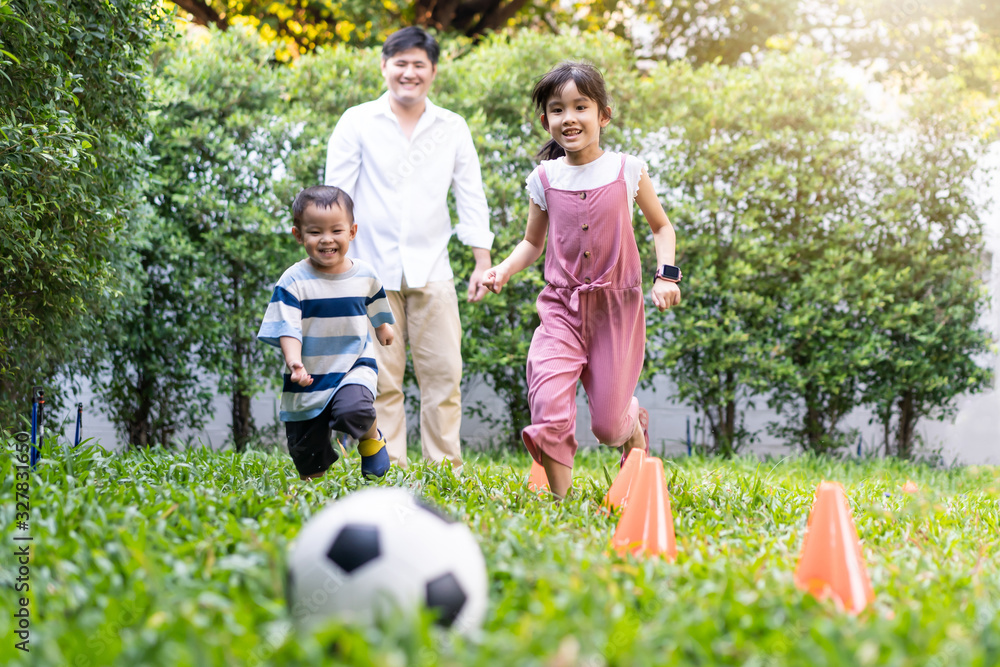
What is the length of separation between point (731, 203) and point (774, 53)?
120cm

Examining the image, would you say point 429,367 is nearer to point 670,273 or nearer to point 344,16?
point 670,273

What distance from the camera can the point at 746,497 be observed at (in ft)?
11.0

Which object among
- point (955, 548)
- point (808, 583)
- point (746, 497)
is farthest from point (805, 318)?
point (808, 583)

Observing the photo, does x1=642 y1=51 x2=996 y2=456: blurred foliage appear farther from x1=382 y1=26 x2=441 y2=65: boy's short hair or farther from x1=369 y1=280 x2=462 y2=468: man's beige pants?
x1=382 y1=26 x2=441 y2=65: boy's short hair

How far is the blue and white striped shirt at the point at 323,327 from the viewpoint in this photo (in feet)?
10.3

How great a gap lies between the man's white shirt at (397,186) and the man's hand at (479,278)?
49mm

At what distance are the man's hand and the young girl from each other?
337 millimetres

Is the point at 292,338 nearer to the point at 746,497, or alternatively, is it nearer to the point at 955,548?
the point at 746,497

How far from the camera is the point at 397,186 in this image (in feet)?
13.3

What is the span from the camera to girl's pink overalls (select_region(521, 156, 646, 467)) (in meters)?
3.26

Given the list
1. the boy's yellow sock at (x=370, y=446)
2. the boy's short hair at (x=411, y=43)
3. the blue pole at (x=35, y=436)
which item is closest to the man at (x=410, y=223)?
the boy's short hair at (x=411, y=43)

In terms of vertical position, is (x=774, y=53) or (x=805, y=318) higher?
(x=774, y=53)

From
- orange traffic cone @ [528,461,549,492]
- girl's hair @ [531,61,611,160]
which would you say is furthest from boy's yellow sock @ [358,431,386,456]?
girl's hair @ [531,61,611,160]

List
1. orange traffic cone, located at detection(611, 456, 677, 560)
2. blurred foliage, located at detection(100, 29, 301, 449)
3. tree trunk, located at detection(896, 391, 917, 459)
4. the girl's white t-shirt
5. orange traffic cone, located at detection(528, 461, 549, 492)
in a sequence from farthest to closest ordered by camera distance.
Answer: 1. tree trunk, located at detection(896, 391, 917, 459)
2. blurred foliage, located at detection(100, 29, 301, 449)
3. orange traffic cone, located at detection(528, 461, 549, 492)
4. the girl's white t-shirt
5. orange traffic cone, located at detection(611, 456, 677, 560)
